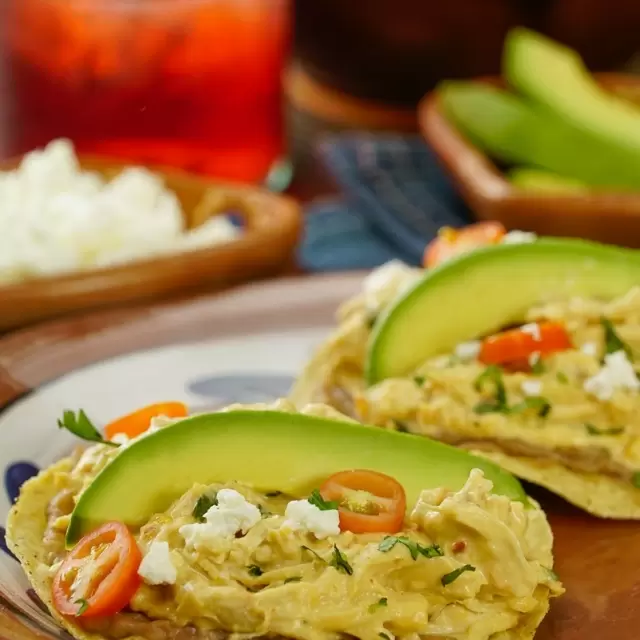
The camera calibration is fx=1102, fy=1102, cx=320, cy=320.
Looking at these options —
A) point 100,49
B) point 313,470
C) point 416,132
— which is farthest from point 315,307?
point 416,132

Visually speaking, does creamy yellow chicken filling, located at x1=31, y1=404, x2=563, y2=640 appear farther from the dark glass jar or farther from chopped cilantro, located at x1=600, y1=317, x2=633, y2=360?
the dark glass jar

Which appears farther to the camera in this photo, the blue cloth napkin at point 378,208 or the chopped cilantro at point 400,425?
the blue cloth napkin at point 378,208

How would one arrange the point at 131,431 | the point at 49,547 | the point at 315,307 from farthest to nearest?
the point at 315,307
the point at 131,431
the point at 49,547

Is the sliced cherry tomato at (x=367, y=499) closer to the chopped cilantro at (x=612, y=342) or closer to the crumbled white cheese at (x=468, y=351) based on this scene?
the crumbled white cheese at (x=468, y=351)

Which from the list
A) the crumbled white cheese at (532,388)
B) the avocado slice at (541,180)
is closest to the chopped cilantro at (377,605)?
the crumbled white cheese at (532,388)

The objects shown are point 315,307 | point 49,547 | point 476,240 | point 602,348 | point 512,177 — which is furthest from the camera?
point 512,177

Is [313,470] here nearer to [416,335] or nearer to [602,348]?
[416,335]

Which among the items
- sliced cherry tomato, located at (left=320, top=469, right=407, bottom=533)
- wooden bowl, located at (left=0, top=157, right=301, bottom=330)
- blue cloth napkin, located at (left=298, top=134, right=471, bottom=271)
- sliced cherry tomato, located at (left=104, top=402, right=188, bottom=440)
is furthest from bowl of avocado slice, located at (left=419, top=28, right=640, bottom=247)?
sliced cherry tomato, located at (left=320, top=469, right=407, bottom=533)

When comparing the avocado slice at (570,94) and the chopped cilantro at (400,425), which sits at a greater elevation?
the avocado slice at (570,94)

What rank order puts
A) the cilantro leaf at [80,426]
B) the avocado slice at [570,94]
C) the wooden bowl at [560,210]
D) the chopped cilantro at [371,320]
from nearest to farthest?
the cilantro leaf at [80,426]
the chopped cilantro at [371,320]
the wooden bowl at [560,210]
the avocado slice at [570,94]
